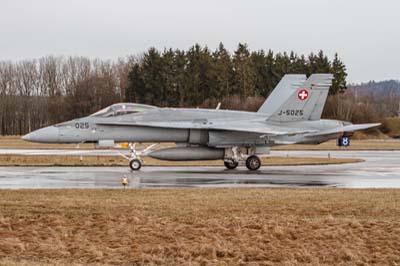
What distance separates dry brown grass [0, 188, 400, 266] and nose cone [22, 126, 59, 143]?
9.26m

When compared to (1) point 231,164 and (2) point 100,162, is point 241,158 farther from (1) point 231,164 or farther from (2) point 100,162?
(2) point 100,162

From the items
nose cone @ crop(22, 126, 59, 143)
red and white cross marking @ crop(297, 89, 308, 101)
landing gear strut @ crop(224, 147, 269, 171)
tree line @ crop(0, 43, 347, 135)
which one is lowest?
landing gear strut @ crop(224, 147, 269, 171)

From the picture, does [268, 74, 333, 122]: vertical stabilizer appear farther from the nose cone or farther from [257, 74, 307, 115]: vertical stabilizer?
the nose cone

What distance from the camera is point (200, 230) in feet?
35.6

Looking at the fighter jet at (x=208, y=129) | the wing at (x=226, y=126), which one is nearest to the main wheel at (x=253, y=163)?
the fighter jet at (x=208, y=129)

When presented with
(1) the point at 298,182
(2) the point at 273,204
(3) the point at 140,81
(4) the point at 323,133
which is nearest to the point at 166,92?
(3) the point at 140,81

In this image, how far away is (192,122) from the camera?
2398 cm

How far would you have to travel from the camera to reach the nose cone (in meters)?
22.9

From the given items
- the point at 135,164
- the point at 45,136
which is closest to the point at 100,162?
the point at 135,164

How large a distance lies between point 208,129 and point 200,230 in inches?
519

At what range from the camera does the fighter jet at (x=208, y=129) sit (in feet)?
76.8

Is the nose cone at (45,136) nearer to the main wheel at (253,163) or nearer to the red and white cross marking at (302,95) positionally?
the main wheel at (253,163)

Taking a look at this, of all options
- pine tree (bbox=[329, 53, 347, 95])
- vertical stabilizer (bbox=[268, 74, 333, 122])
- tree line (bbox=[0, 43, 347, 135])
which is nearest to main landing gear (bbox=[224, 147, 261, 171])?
vertical stabilizer (bbox=[268, 74, 333, 122])

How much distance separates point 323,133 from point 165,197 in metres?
12.1
